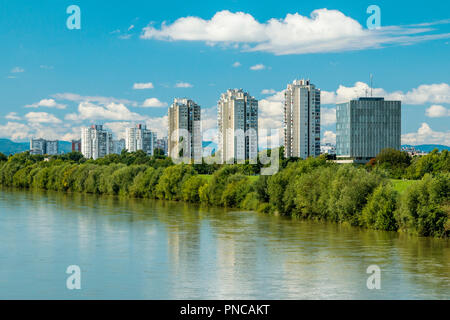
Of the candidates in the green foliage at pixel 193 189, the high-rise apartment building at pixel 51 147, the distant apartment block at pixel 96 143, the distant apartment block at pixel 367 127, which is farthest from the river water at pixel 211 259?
the high-rise apartment building at pixel 51 147

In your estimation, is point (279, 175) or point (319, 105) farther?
point (319, 105)

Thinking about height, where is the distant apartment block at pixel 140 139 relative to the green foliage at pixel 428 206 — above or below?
above

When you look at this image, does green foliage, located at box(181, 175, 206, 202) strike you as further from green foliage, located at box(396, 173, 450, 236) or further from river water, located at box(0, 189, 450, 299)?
green foliage, located at box(396, 173, 450, 236)

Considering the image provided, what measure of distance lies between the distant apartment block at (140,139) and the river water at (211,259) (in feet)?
306

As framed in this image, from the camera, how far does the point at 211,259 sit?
1769 centimetres

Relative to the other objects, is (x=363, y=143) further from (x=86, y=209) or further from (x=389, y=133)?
(x=86, y=209)

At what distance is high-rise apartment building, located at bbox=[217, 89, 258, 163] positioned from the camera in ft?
226

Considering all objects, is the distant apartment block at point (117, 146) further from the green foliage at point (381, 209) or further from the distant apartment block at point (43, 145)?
the green foliage at point (381, 209)

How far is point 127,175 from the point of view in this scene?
45125 mm

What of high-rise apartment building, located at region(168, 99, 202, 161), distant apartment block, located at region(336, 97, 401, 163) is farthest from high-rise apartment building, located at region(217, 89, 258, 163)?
distant apartment block, located at region(336, 97, 401, 163)

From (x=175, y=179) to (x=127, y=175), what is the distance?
632 cm

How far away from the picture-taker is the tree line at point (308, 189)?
856 inches
